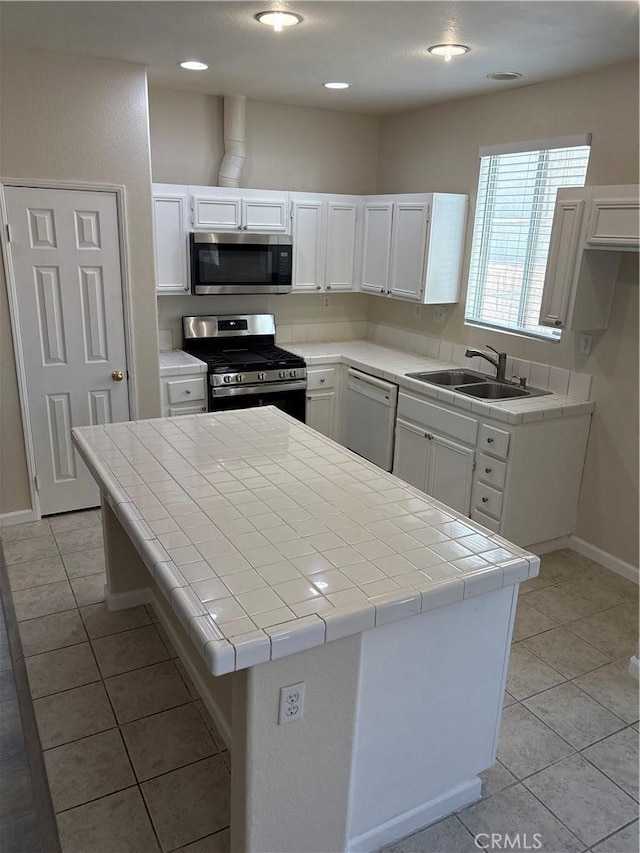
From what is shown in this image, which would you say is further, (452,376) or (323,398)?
(323,398)

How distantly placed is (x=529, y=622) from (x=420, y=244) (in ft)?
8.59

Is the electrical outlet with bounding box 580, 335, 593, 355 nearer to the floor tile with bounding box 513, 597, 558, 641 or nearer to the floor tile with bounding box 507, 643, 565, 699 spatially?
the floor tile with bounding box 513, 597, 558, 641

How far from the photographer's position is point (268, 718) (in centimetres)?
157

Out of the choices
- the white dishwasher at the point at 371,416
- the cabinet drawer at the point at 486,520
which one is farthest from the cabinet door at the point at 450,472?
the white dishwasher at the point at 371,416

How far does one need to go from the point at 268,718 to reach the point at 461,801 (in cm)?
95

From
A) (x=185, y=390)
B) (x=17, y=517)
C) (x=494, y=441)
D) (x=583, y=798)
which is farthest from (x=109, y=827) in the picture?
(x=185, y=390)

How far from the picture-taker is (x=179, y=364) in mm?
4285

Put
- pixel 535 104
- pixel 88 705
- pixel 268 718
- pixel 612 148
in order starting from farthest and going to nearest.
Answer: pixel 535 104 → pixel 612 148 → pixel 88 705 → pixel 268 718

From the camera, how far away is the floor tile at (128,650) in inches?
107

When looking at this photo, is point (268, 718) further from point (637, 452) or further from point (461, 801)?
point (637, 452)

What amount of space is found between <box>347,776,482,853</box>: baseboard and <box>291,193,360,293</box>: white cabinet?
3687 mm

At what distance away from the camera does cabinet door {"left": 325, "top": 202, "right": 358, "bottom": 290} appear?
4.93 metres

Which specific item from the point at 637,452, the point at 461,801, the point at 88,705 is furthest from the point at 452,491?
the point at 88,705

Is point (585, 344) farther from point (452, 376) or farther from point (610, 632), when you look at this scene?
point (610, 632)
